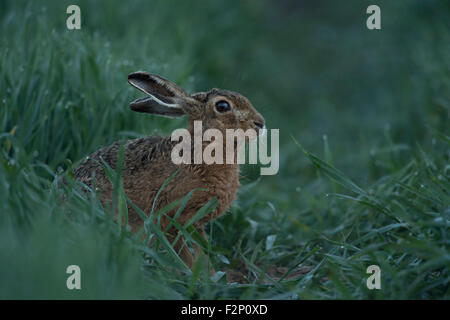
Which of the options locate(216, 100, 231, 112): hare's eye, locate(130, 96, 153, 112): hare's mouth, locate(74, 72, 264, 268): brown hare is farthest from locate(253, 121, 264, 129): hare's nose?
locate(130, 96, 153, 112): hare's mouth

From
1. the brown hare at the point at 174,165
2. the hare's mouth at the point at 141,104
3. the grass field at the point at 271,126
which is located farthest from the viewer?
the hare's mouth at the point at 141,104

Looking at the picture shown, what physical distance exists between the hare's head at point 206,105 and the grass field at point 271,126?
52cm

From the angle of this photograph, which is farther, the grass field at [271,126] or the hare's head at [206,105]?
the hare's head at [206,105]

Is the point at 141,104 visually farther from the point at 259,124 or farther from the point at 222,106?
the point at 259,124

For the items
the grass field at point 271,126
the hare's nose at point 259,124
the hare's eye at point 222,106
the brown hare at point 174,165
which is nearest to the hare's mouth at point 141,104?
the brown hare at point 174,165

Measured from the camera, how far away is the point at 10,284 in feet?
9.48

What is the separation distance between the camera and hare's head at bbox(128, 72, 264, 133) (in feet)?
14.2

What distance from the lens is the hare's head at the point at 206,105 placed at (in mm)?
4332

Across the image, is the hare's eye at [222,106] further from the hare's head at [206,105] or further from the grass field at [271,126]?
the grass field at [271,126]

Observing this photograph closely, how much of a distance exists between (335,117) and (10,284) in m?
6.09

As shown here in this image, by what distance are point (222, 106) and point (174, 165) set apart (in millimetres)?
528

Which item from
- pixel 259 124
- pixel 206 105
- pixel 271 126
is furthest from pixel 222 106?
pixel 271 126
